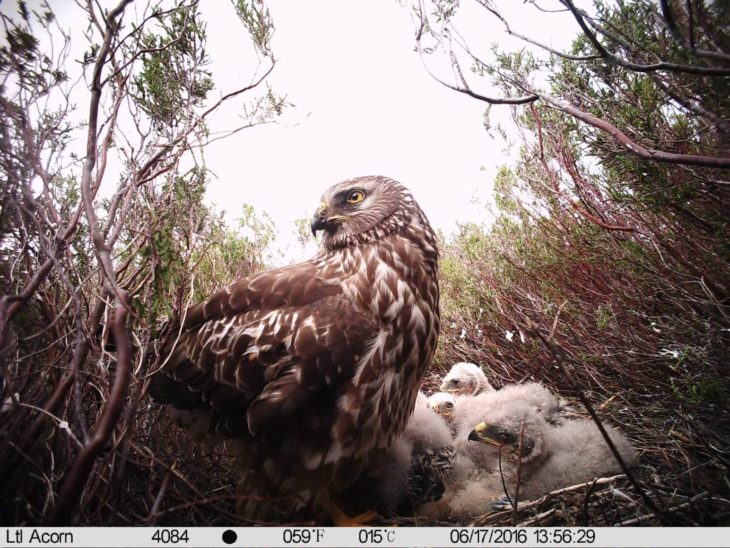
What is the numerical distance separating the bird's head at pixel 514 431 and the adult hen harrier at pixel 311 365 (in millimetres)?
444

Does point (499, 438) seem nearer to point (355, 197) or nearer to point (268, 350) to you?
point (268, 350)

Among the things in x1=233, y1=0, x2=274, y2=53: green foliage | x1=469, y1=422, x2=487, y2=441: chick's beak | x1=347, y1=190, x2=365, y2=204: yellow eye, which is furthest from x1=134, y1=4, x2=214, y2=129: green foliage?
x1=469, y1=422, x2=487, y2=441: chick's beak

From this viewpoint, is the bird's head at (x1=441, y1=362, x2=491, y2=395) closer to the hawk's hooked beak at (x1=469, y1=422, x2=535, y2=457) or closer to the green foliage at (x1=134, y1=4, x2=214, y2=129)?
the hawk's hooked beak at (x1=469, y1=422, x2=535, y2=457)

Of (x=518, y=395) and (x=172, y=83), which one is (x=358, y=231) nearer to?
(x=172, y=83)

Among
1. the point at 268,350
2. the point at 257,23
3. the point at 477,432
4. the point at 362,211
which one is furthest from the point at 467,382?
the point at 257,23

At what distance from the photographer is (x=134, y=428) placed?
5.24ft

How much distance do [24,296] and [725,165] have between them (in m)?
2.10

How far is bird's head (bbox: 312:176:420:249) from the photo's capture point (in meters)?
2.04

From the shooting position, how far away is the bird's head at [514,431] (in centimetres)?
192

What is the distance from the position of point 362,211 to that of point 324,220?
226 mm

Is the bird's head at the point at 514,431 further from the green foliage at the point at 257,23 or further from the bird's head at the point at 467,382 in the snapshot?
the green foliage at the point at 257,23

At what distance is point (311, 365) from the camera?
154 cm

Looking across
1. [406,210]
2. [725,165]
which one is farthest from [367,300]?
[725,165]

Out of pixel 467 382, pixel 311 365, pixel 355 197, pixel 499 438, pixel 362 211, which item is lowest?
pixel 499 438
